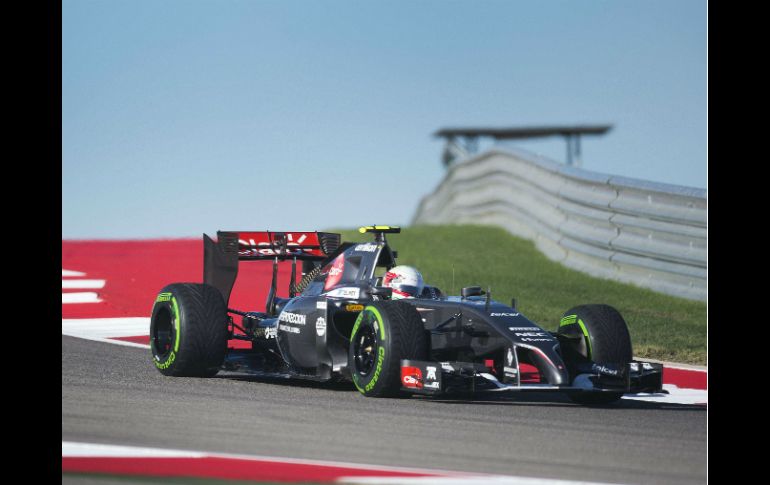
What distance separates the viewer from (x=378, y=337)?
916 centimetres

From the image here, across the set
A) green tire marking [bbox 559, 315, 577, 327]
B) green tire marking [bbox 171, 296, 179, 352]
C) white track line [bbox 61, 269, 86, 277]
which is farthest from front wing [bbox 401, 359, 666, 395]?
white track line [bbox 61, 269, 86, 277]

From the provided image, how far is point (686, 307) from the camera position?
1515 centimetres

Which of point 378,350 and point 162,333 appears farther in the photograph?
point 162,333

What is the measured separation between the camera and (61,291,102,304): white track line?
17109 millimetres

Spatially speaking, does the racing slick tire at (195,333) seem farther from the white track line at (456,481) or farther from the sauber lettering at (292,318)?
the white track line at (456,481)

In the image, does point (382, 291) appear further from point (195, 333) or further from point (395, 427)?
point (395, 427)

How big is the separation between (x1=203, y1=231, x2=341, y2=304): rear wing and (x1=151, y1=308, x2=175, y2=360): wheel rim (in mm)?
689

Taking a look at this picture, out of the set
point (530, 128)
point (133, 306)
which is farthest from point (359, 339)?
Result: point (530, 128)

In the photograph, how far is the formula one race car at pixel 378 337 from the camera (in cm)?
901

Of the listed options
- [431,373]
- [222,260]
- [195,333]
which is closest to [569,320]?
[431,373]

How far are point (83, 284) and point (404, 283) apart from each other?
998 centimetres
